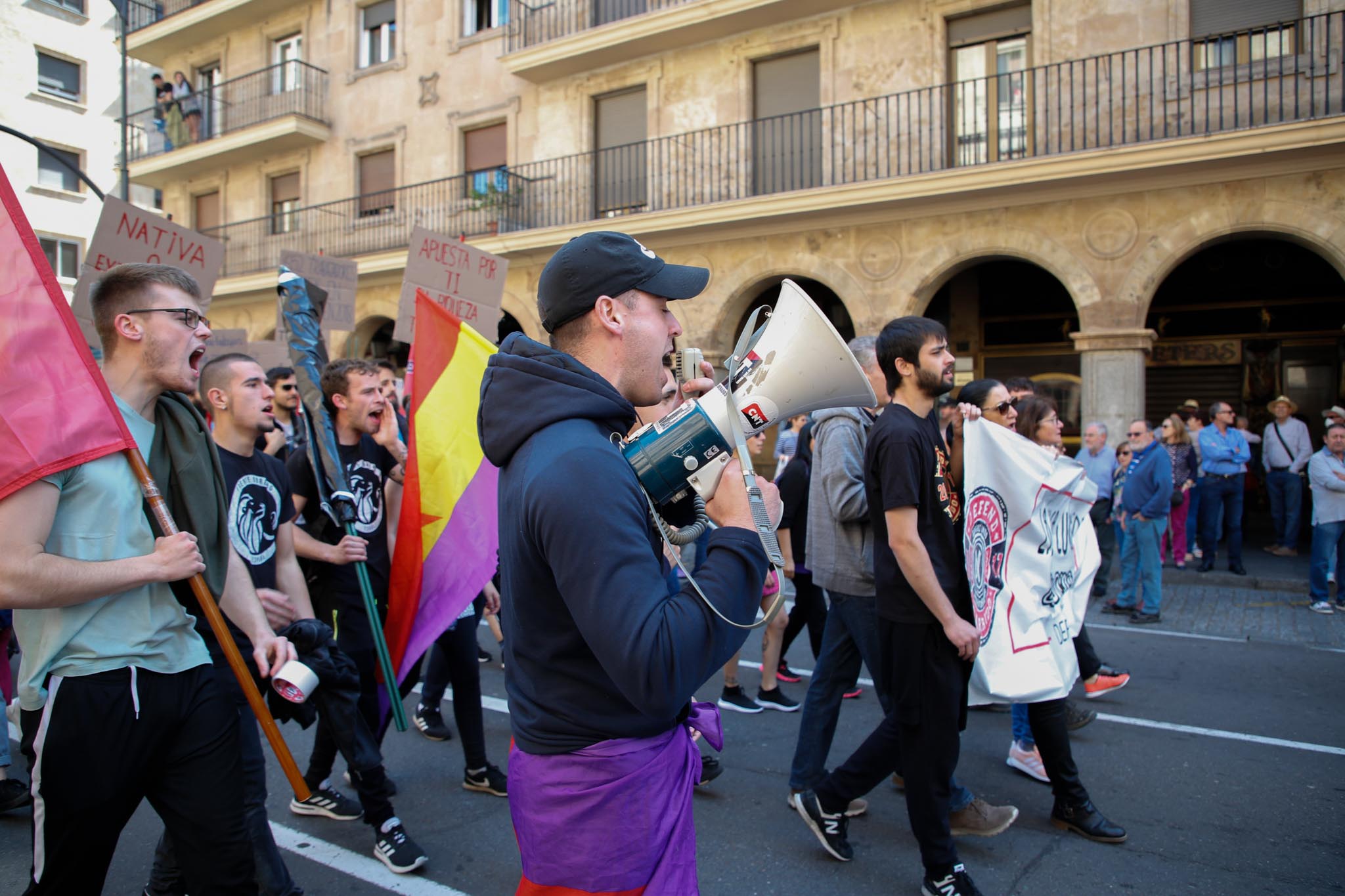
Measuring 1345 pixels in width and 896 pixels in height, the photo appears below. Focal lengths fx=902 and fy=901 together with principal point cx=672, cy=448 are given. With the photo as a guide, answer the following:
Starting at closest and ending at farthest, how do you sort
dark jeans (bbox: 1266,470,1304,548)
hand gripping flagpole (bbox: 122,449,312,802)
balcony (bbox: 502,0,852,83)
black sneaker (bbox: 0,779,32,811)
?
hand gripping flagpole (bbox: 122,449,312,802)
black sneaker (bbox: 0,779,32,811)
dark jeans (bbox: 1266,470,1304,548)
balcony (bbox: 502,0,852,83)

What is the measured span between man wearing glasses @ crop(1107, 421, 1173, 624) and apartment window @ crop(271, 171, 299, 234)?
1865cm

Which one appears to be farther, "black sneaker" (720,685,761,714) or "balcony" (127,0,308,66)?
"balcony" (127,0,308,66)

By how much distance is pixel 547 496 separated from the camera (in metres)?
1.51

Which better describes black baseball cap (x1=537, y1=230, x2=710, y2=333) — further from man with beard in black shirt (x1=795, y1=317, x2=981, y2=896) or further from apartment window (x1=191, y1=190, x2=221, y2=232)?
apartment window (x1=191, y1=190, x2=221, y2=232)

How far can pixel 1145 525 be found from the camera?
8.45m

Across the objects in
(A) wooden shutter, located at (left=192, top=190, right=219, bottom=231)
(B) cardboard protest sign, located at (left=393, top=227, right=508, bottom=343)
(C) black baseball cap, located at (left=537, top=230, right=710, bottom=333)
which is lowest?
(C) black baseball cap, located at (left=537, top=230, right=710, bottom=333)

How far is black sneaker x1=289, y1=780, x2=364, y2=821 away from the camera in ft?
13.4

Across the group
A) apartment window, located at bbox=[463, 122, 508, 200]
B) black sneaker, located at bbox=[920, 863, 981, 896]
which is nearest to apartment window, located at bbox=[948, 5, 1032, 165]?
apartment window, located at bbox=[463, 122, 508, 200]

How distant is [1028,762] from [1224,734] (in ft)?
5.09

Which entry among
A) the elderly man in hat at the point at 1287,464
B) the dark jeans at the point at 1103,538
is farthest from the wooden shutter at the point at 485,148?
the elderly man in hat at the point at 1287,464

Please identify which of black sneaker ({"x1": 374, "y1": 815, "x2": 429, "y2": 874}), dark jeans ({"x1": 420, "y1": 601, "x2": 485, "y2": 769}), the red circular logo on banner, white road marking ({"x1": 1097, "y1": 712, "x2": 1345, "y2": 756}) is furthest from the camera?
white road marking ({"x1": 1097, "y1": 712, "x2": 1345, "y2": 756})

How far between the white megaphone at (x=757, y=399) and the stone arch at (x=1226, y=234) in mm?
11633

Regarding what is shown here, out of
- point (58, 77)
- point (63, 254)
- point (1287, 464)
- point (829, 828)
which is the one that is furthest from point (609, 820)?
point (63, 254)

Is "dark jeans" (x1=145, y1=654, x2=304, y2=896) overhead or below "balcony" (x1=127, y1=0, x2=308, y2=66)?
below
